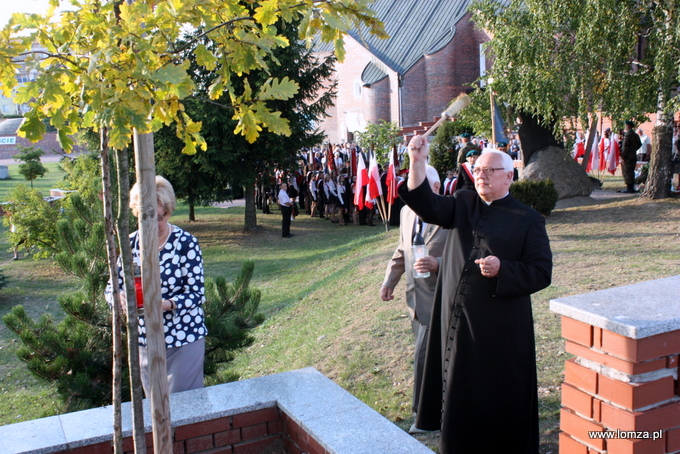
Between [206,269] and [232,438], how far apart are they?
38.4 ft

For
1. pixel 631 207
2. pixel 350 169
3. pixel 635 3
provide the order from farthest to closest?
pixel 350 169, pixel 631 207, pixel 635 3

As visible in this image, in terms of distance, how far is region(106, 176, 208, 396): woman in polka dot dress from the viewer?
389 cm

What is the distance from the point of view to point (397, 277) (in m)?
5.06

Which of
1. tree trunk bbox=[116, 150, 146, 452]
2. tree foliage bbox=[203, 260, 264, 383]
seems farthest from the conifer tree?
tree trunk bbox=[116, 150, 146, 452]

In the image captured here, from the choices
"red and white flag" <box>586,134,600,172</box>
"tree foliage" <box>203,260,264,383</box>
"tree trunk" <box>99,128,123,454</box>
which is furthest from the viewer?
"red and white flag" <box>586,134,600,172</box>

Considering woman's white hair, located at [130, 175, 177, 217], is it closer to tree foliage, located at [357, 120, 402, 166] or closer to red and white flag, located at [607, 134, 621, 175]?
red and white flag, located at [607, 134, 621, 175]

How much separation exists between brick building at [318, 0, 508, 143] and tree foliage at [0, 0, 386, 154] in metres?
38.1

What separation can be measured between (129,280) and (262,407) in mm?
1127

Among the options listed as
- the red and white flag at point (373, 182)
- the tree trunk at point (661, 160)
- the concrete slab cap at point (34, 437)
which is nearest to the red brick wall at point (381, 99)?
the red and white flag at point (373, 182)

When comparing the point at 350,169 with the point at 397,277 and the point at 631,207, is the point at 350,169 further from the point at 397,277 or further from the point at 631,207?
the point at 397,277

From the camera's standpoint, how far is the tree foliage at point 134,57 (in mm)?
2287

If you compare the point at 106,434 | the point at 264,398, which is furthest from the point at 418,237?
the point at 106,434

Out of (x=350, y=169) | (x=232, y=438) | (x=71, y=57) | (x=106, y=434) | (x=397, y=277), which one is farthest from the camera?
(x=350, y=169)

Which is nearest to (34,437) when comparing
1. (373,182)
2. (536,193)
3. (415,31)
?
(536,193)
